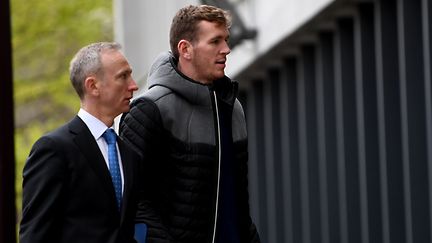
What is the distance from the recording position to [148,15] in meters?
27.4

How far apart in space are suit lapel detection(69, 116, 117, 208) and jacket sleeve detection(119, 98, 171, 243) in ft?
1.66

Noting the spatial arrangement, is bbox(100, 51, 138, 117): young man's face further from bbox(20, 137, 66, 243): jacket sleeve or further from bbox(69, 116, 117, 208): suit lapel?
bbox(20, 137, 66, 243): jacket sleeve

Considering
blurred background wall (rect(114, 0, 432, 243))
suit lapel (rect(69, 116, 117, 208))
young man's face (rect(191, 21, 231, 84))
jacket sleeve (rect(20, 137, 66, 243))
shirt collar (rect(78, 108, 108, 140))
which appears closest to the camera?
jacket sleeve (rect(20, 137, 66, 243))

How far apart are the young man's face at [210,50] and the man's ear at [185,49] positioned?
0.02 metres

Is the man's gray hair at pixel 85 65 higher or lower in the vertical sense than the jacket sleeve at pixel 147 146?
higher

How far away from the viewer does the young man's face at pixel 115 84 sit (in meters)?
5.79

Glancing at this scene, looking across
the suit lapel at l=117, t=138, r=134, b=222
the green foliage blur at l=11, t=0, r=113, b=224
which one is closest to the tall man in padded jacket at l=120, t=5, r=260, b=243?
the suit lapel at l=117, t=138, r=134, b=222

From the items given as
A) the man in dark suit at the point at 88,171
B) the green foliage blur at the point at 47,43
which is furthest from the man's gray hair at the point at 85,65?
the green foliage blur at the point at 47,43

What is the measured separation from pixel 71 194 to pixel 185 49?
116 centimetres

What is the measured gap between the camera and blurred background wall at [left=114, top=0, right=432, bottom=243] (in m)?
10.2

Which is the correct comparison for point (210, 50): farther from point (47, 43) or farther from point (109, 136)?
point (47, 43)

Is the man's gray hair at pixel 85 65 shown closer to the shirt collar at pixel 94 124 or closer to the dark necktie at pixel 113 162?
the shirt collar at pixel 94 124

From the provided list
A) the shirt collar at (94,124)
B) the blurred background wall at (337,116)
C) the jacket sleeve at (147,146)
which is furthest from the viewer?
the blurred background wall at (337,116)

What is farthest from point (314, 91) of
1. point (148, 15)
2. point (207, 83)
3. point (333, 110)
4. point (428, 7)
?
point (148, 15)
